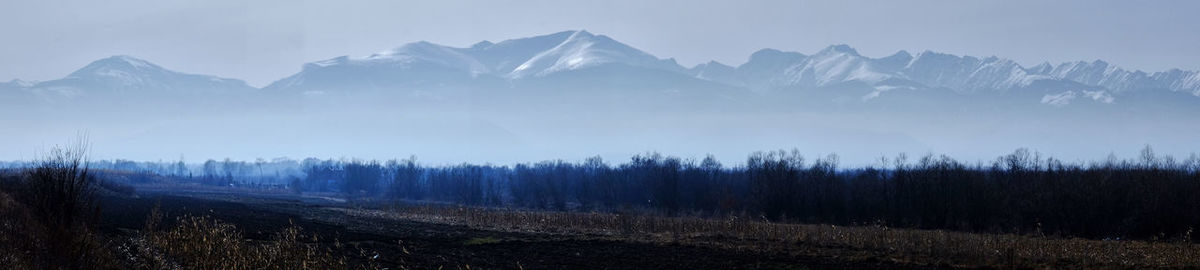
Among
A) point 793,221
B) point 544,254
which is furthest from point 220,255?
point 793,221

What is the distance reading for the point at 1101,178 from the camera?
64438 mm

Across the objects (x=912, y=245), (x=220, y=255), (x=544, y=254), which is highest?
(x=912, y=245)

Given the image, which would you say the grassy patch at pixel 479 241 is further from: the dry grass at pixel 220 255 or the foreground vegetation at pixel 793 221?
the dry grass at pixel 220 255

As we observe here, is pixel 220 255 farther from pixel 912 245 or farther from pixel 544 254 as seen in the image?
pixel 912 245

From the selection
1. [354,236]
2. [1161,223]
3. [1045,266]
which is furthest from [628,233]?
[1161,223]

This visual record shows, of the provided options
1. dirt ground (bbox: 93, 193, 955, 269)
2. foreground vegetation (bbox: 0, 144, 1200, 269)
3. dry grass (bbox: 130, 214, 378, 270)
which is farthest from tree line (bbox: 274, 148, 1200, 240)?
dry grass (bbox: 130, 214, 378, 270)

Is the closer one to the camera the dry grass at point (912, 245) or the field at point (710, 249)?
the field at point (710, 249)

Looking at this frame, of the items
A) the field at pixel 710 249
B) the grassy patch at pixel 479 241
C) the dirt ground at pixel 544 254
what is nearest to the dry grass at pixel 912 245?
the field at pixel 710 249

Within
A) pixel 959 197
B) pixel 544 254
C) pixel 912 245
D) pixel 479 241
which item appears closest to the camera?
pixel 544 254

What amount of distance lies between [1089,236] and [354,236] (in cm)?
4609

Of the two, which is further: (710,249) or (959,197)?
(959,197)

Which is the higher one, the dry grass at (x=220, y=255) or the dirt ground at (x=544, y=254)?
the dry grass at (x=220, y=255)

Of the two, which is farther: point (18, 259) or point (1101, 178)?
point (1101, 178)

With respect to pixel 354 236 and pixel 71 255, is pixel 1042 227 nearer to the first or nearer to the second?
pixel 354 236
